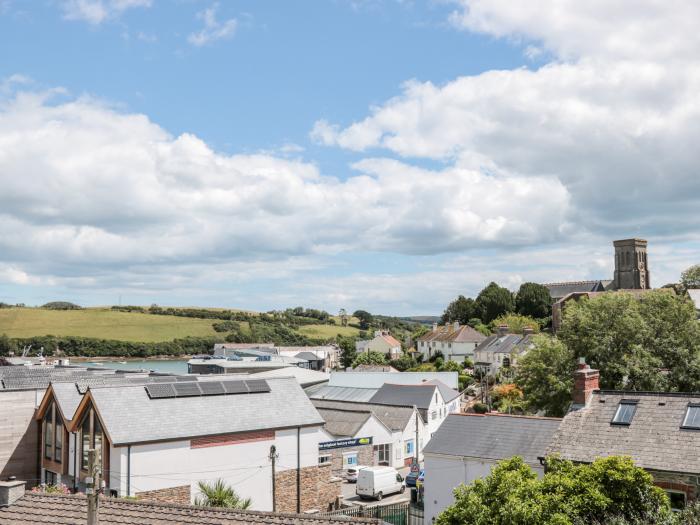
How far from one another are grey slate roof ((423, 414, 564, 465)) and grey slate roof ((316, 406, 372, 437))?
58.6 feet

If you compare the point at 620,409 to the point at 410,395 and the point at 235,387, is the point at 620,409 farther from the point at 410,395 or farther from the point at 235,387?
the point at 410,395

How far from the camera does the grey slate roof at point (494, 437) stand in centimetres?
3030

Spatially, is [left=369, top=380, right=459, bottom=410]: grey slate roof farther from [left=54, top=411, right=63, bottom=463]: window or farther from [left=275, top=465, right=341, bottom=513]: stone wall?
[left=54, top=411, right=63, bottom=463]: window

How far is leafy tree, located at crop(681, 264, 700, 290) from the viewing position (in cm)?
11834

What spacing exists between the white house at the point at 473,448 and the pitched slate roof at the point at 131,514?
16.5 metres

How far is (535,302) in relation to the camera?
148 m

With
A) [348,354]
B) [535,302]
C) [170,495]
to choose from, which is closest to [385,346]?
[348,354]

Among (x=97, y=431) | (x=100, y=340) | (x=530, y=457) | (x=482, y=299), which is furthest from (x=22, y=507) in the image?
(x=100, y=340)

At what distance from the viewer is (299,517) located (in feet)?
52.7

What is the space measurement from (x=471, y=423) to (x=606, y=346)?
16.1m

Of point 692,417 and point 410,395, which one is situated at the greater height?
point 692,417

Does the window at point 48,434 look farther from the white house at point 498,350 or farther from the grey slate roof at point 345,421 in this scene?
the white house at point 498,350

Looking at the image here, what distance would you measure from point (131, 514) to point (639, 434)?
66.0 ft

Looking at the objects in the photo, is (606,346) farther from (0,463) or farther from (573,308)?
(0,463)
